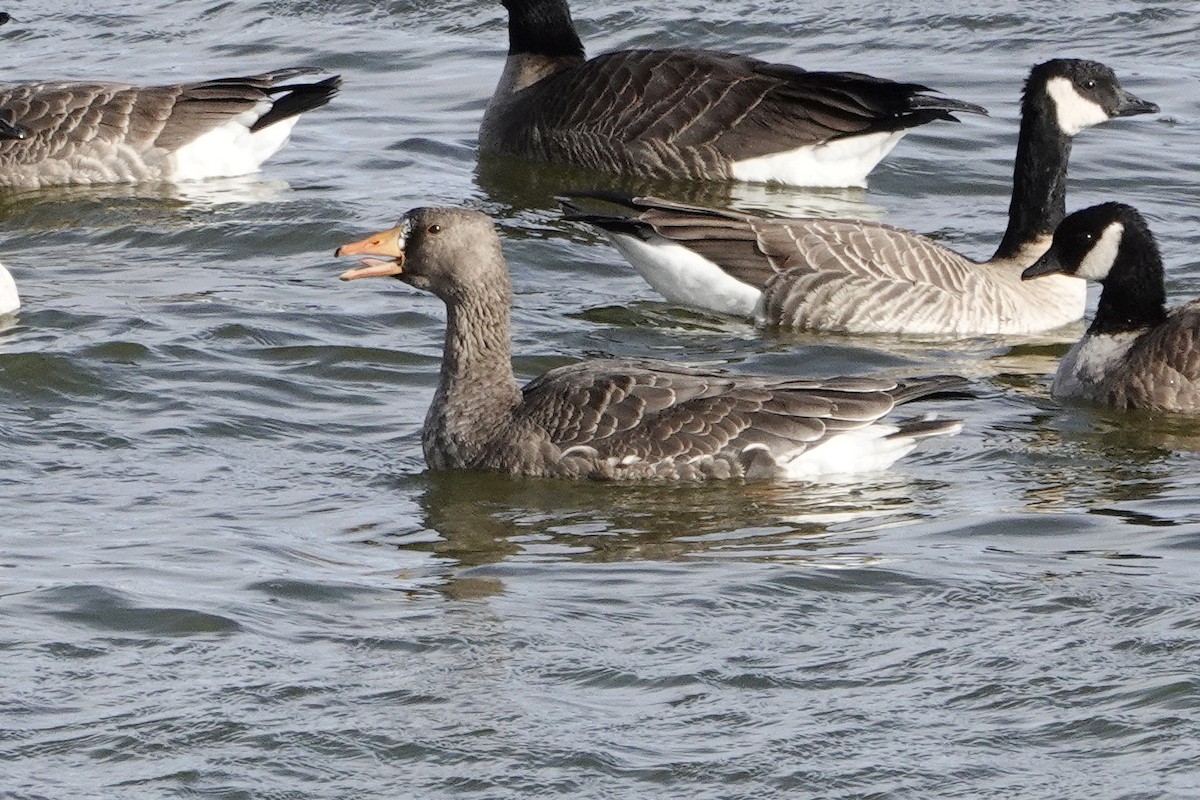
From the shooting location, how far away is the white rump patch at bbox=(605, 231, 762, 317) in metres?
12.6

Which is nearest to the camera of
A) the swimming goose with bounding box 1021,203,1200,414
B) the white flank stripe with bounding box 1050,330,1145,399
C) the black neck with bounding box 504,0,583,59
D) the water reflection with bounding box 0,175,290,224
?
the swimming goose with bounding box 1021,203,1200,414

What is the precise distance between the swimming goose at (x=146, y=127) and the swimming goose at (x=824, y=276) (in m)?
→ 4.10

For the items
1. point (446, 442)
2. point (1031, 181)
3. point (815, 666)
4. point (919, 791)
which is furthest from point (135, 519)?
point (1031, 181)

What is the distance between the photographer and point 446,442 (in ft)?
31.4

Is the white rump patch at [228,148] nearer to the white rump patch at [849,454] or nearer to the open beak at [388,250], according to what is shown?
the open beak at [388,250]

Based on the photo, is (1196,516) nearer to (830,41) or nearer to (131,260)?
(131,260)

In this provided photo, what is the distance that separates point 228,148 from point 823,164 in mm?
4454

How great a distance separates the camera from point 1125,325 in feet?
37.3

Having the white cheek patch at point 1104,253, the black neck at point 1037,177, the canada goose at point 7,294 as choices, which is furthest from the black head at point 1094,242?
the canada goose at point 7,294

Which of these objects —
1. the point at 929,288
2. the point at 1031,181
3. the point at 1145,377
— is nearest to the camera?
the point at 1145,377

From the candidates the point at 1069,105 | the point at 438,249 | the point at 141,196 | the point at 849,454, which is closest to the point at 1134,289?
the point at 1069,105

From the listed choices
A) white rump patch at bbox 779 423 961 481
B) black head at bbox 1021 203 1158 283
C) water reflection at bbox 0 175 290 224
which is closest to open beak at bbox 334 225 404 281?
white rump patch at bbox 779 423 961 481

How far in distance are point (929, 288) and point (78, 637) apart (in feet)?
21.8

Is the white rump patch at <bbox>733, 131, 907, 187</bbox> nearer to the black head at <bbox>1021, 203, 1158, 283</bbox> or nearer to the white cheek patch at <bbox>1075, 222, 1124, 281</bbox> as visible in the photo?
the black head at <bbox>1021, 203, 1158, 283</bbox>
